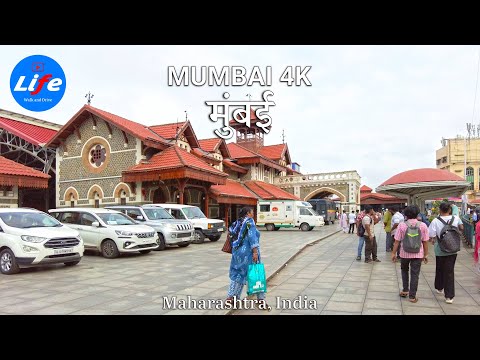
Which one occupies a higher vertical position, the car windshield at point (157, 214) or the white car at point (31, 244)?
the car windshield at point (157, 214)

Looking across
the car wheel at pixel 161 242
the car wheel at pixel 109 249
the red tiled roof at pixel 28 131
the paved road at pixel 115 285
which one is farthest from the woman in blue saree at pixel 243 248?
the red tiled roof at pixel 28 131

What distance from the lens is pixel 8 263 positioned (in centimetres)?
867

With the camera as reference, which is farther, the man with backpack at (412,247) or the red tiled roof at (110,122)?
the red tiled roof at (110,122)

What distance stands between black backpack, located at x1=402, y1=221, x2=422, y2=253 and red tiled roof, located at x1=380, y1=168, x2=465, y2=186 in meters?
7.70

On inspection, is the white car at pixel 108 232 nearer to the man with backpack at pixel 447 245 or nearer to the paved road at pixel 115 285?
the paved road at pixel 115 285

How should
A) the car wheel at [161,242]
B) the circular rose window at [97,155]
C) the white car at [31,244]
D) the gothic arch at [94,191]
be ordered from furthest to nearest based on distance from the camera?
the circular rose window at [97,155] → the gothic arch at [94,191] → the car wheel at [161,242] → the white car at [31,244]

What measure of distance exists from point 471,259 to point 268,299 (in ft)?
25.4

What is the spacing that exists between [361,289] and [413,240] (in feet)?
4.93

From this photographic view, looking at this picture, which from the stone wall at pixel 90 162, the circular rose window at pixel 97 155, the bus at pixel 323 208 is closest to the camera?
the stone wall at pixel 90 162

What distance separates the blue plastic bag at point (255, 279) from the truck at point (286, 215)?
66.0ft

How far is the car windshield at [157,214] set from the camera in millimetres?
14664

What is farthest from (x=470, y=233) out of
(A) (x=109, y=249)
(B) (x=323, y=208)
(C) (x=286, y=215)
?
(B) (x=323, y=208)

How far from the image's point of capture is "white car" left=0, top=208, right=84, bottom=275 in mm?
8505

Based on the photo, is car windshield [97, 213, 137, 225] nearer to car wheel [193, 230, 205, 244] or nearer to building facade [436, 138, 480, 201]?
car wheel [193, 230, 205, 244]
